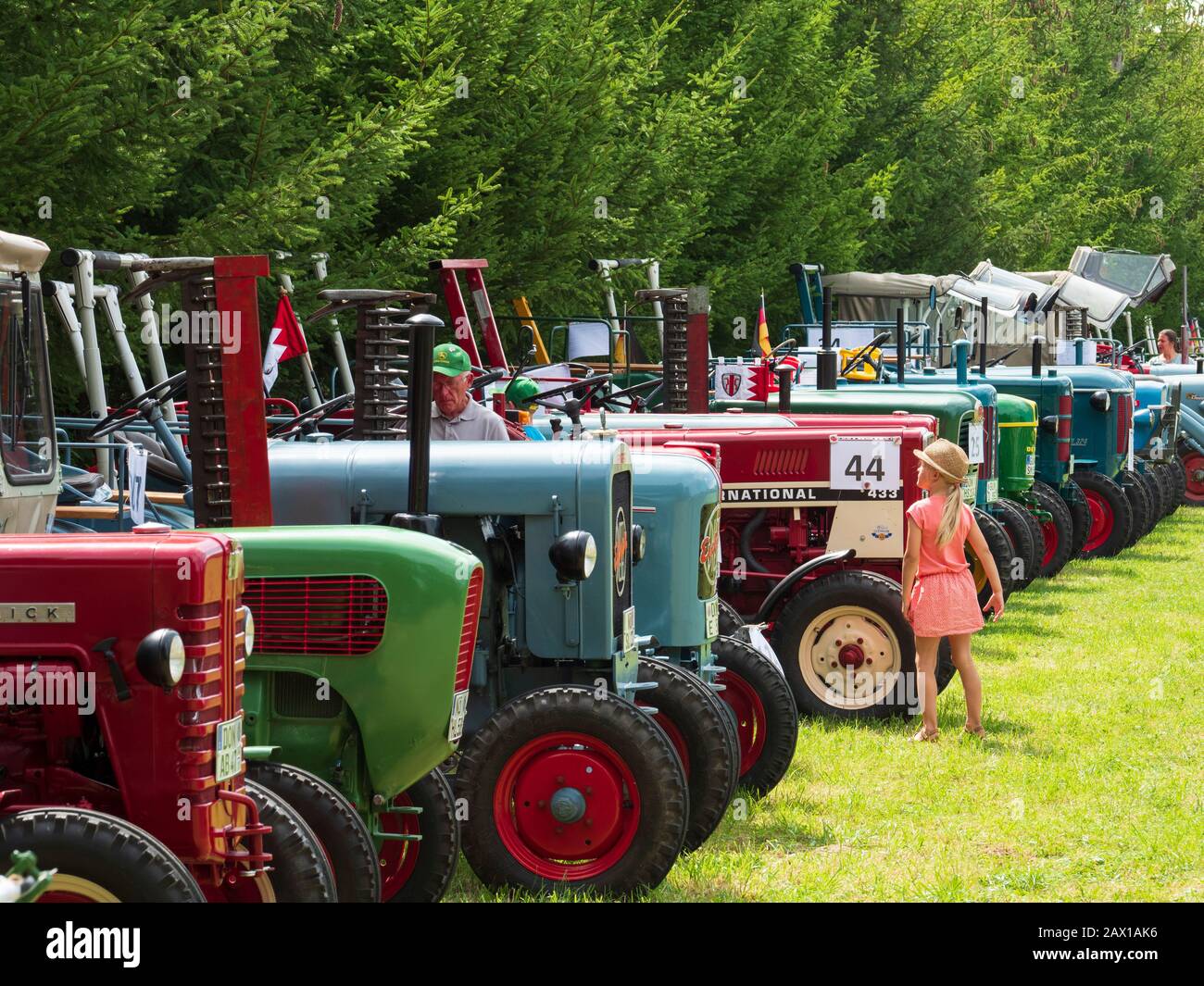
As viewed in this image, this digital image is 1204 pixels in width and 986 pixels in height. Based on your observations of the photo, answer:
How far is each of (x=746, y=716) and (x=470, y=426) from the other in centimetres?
154

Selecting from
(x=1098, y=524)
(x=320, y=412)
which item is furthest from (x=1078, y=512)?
(x=320, y=412)

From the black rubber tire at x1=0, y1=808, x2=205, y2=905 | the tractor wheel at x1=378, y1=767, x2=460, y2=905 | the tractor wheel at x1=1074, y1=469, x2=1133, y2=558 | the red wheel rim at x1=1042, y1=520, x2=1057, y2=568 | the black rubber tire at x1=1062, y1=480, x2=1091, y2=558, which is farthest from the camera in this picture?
the tractor wheel at x1=1074, y1=469, x2=1133, y2=558

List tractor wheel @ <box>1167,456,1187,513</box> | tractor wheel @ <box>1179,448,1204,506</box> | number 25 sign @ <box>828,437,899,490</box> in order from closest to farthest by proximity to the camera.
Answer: number 25 sign @ <box>828,437,899,490</box> → tractor wheel @ <box>1167,456,1187,513</box> → tractor wheel @ <box>1179,448,1204,506</box>

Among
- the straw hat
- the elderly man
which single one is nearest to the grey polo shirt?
the elderly man

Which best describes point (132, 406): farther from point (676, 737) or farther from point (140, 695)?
point (140, 695)

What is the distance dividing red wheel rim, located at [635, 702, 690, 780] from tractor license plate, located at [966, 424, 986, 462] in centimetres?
573

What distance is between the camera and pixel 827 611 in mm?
8789

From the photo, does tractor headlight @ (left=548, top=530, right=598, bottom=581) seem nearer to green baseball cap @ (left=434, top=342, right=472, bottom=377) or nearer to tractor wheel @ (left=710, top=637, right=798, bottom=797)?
tractor wheel @ (left=710, top=637, right=798, bottom=797)

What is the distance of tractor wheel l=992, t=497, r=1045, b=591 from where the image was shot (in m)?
12.9

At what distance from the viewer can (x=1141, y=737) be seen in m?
8.50

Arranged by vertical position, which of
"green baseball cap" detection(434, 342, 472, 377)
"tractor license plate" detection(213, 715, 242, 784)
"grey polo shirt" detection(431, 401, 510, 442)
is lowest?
"tractor license plate" detection(213, 715, 242, 784)

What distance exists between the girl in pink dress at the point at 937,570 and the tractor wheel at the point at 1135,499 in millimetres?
8431

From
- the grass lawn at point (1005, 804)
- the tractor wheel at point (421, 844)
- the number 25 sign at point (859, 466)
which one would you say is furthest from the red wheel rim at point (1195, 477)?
the tractor wheel at point (421, 844)
